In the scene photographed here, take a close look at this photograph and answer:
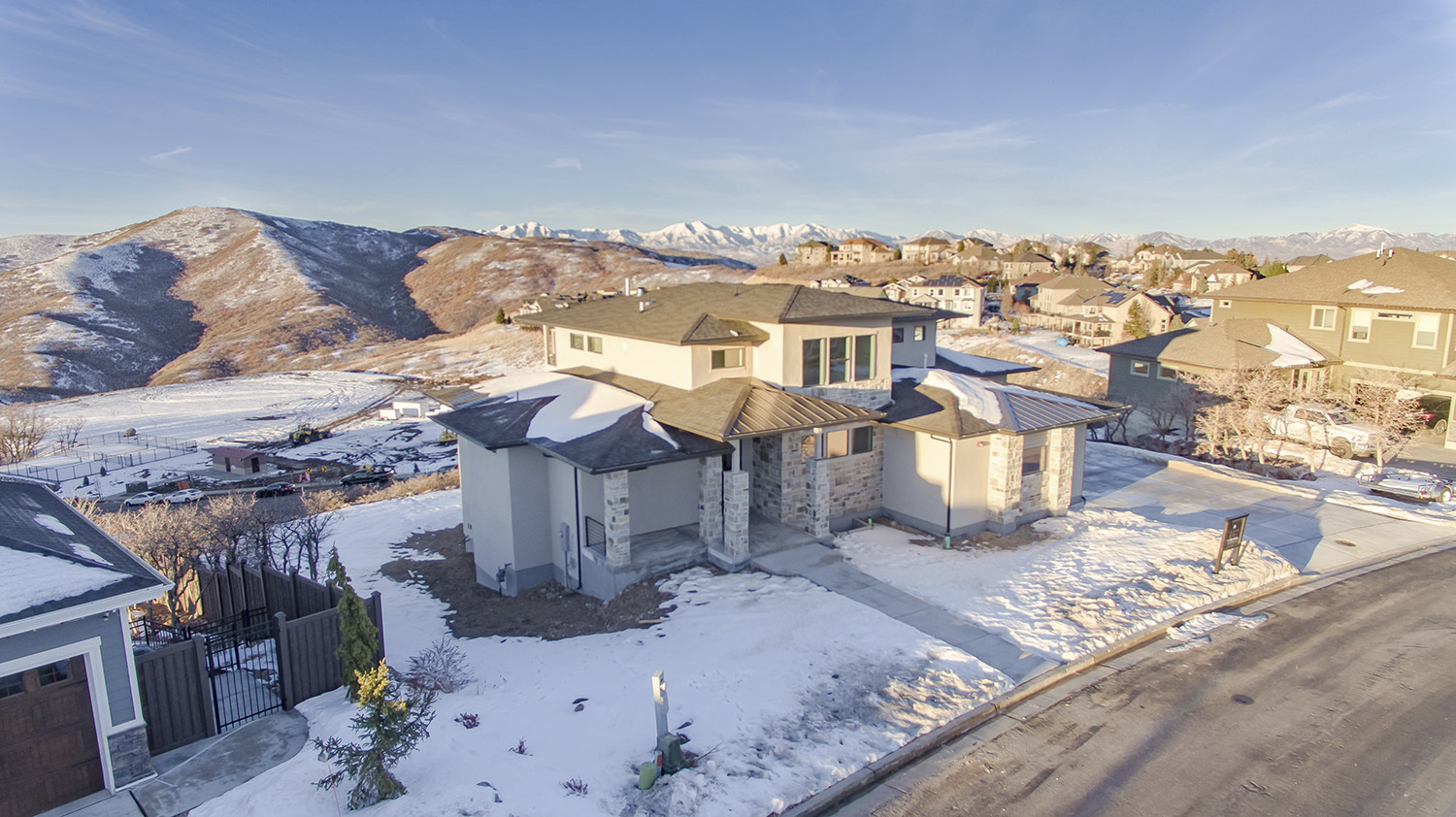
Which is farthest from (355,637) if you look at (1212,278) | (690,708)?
(1212,278)

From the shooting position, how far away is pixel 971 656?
11.9 meters

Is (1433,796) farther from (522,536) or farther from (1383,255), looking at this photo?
(1383,255)

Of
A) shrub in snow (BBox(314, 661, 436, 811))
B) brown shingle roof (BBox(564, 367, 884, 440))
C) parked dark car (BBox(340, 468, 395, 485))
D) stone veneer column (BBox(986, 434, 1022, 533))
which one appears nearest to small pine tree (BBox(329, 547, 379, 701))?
shrub in snow (BBox(314, 661, 436, 811))

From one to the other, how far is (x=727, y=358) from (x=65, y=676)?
524 inches

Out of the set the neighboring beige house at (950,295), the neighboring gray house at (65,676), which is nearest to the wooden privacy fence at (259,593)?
the neighboring gray house at (65,676)

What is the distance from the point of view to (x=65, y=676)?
8805 mm

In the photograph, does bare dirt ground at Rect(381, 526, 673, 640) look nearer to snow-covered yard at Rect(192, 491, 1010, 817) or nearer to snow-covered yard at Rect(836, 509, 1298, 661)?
snow-covered yard at Rect(192, 491, 1010, 817)

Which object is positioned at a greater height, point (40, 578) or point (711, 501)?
point (40, 578)

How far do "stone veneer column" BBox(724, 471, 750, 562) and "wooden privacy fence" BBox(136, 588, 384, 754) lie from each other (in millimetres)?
6819

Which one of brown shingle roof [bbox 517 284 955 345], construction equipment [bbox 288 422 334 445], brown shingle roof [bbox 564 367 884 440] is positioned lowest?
construction equipment [bbox 288 422 334 445]

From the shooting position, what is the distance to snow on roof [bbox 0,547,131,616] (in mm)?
8352

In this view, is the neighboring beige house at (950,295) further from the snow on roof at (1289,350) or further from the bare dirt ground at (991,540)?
the bare dirt ground at (991,540)

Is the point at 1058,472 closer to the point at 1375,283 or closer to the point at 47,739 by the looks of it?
the point at 47,739

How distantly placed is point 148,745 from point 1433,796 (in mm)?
15671
